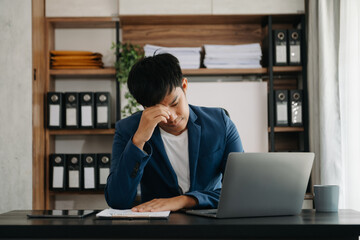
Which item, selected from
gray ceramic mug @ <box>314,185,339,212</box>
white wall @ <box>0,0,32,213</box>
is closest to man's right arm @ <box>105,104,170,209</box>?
gray ceramic mug @ <box>314,185,339,212</box>

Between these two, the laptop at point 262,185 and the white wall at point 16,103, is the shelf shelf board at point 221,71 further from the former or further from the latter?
the laptop at point 262,185

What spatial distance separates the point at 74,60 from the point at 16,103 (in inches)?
20.8

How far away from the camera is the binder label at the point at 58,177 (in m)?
3.15

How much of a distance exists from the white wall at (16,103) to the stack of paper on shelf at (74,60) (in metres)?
0.25

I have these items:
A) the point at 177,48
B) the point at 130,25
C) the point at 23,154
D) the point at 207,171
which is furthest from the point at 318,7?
the point at 23,154

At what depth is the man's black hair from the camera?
1.55 metres

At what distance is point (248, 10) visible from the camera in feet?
10.6

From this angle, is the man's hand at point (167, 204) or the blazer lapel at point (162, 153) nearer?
the man's hand at point (167, 204)

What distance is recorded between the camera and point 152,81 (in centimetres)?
156

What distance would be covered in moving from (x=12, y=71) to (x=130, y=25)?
953mm

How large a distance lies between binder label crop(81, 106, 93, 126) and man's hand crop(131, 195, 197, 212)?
71.2 inches

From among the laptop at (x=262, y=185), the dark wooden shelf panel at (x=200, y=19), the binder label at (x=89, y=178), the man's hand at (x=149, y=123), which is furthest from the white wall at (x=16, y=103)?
the laptop at (x=262, y=185)

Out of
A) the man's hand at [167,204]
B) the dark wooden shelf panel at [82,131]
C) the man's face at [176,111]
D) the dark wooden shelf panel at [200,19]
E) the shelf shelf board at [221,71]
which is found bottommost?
the man's hand at [167,204]

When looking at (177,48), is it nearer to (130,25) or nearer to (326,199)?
(130,25)
